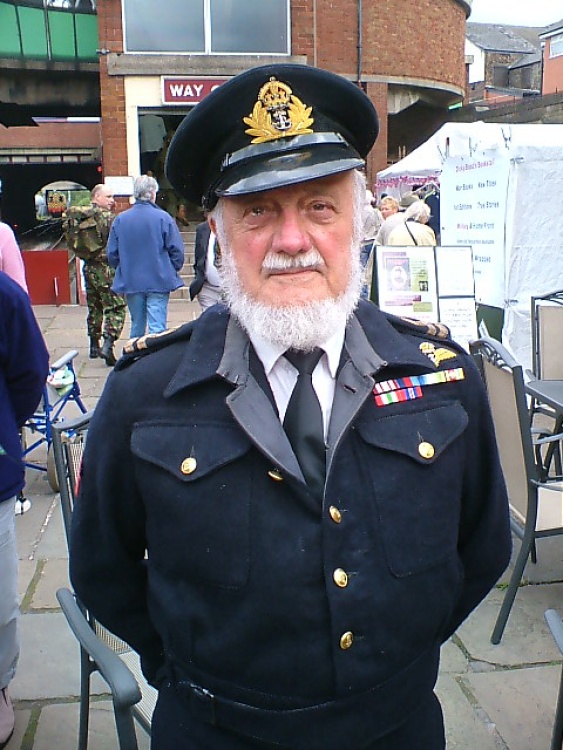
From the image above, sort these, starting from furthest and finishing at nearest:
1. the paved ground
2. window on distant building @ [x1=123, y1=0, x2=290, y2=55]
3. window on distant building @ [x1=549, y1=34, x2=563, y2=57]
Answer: window on distant building @ [x1=549, y1=34, x2=563, y2=57] → window on distant building @ [x1=123, y1=0, x2=290, y2=55] → the paved ground

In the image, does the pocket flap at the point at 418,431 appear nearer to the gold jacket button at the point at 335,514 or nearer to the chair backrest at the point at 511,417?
the gold jacket button at the point at 335,514

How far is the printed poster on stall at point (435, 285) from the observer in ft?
18.6

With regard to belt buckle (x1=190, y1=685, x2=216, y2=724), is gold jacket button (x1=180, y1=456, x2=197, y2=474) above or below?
above

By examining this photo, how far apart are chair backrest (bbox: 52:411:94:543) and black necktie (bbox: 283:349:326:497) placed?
942mm

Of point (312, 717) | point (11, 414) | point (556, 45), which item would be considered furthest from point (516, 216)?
point (556, 45)

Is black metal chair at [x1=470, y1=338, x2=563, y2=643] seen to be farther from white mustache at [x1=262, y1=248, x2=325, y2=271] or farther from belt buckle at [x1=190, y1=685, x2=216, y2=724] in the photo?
belt buckle at [x1=190, y1=685, x2=216, y2=724]

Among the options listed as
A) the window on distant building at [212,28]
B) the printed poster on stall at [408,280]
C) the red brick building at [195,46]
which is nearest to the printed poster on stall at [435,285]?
the printed poster on stall at [408,280]

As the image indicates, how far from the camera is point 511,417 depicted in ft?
10.3

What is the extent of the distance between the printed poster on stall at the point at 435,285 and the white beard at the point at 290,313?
4.24 metres

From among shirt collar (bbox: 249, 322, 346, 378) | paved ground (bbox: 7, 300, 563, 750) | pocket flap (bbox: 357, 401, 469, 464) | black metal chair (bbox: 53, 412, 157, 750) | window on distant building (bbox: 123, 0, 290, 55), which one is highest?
window on distant building (bbox: 123, 0, 290, 55)

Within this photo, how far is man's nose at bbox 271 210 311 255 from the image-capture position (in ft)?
4.52

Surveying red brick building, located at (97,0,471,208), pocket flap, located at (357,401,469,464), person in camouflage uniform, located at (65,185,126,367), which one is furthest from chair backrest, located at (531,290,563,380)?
red brick building, located at (97,0,471,208)

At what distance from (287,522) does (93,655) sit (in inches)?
28.5

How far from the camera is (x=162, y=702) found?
1594mm
